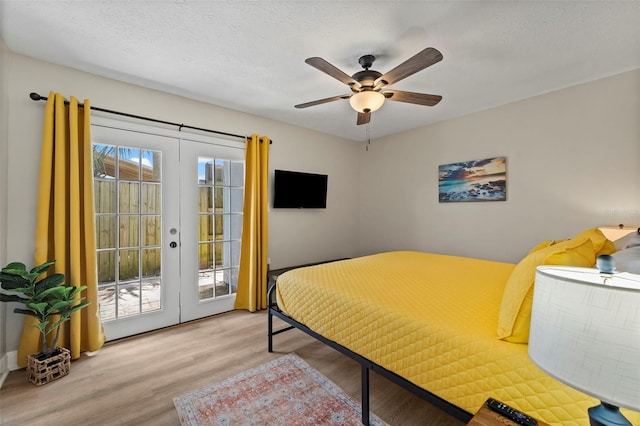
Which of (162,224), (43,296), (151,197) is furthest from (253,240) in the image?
(43,296)

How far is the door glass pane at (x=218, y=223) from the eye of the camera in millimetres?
Answer: 3342

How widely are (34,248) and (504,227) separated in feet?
15.7

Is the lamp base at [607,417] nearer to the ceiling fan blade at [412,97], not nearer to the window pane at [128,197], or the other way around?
the ceiling fan blade at [412,97]

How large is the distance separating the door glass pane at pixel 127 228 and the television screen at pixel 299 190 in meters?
1.48

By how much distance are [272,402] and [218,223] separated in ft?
7.24

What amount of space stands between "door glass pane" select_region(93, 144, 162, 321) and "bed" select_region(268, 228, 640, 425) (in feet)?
5.18

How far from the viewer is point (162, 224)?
3045 millimetres

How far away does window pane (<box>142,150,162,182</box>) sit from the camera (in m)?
2.93

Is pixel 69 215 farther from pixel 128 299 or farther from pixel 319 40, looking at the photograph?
pixel 319 40

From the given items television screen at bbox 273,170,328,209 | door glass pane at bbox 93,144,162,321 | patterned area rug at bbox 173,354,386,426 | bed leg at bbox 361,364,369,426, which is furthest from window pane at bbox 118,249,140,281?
bed leg at bbox 361,364,369,426

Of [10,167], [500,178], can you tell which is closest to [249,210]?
[10,167]

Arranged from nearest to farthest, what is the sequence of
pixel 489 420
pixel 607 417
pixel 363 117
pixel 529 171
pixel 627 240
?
1. pixel 607 417
2. pixel 489 420
3. pixel 627 240
4. pixel 363 117
5. pixel 529 171

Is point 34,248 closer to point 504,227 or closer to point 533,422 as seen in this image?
point 533,422

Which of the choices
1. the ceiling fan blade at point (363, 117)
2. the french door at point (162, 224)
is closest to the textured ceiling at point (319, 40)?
the ceiling fan blade at point (363, 117)
